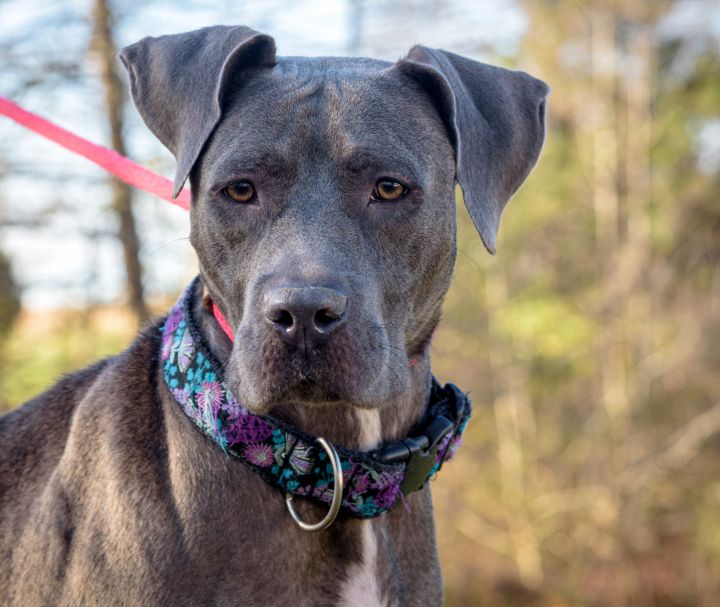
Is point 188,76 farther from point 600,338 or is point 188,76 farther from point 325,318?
point 600,338

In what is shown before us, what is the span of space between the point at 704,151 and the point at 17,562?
22.2 meters

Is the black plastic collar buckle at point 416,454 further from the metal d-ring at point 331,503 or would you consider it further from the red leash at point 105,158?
the red leash at point 105,158

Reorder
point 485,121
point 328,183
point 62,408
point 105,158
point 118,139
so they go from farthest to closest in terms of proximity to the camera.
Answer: point 118,139 → point 105,158 → point 62,408 → point 485,121 → point 328,183

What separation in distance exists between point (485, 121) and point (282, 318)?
108cm

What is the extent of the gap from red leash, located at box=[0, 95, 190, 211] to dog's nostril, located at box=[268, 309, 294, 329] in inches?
41.4

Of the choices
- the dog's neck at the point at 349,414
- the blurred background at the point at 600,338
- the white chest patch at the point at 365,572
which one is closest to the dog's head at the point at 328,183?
the dog's neck at the point at 349,414

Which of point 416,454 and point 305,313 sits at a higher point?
point 305,313

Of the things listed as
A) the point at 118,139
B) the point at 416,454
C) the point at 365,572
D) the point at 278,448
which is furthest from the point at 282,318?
the point at 118,139

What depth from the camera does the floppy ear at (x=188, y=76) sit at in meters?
2.95

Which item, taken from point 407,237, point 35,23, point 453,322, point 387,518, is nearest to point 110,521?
point 387,518

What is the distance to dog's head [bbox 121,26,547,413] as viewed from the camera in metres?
2.65

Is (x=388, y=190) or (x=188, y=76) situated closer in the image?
(x=388, y=190)

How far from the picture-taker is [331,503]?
281 centimetres

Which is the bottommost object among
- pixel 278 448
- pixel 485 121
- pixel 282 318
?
pixel 278 448
